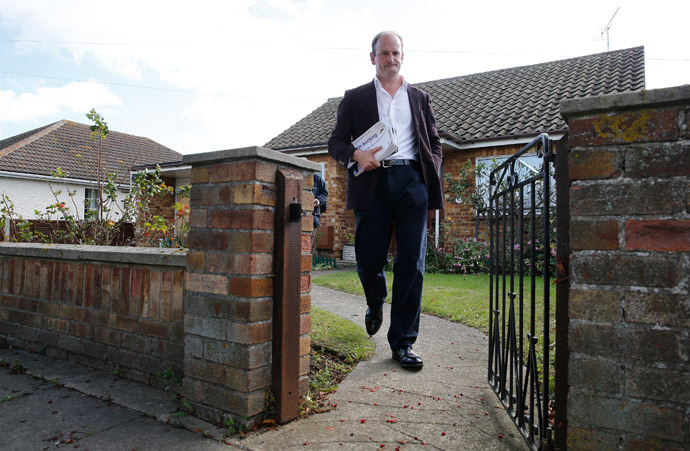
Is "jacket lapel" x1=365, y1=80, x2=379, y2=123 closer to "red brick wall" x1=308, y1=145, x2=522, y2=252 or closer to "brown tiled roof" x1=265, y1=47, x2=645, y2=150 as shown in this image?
"brown tiled roof" x1=265, y1=47, x2=645, y2=150

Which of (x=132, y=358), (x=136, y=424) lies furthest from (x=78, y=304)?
(x=136, y=424)

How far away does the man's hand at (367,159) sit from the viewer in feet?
8.56

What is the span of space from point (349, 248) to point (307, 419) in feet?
29.5

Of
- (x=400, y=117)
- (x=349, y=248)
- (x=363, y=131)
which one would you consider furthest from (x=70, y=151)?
(x=400, y=117)

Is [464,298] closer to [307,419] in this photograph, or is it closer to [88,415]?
[307,419]

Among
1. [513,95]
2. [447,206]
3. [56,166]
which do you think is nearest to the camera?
[447,206]

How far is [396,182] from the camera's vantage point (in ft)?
8.91

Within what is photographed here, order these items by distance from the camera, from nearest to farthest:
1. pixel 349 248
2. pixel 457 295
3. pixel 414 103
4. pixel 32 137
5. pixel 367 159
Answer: pixel 367 159, pixel 414 103, pixel 457 295, pixel 349 248, pixel 32 137

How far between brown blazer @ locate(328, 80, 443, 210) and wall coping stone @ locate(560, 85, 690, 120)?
1.33 meters

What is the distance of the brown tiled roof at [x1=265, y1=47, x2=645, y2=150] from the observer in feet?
31.4

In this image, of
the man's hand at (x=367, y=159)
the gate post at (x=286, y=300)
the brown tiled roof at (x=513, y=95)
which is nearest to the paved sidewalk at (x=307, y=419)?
the gate post at (x=286, y=300)

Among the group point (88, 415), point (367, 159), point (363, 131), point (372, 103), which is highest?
point (372, 103)

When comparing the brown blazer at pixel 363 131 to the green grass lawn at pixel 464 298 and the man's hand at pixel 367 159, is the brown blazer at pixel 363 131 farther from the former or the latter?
the green grass lawn at pixel 464 298

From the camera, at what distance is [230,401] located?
2.03 meters
